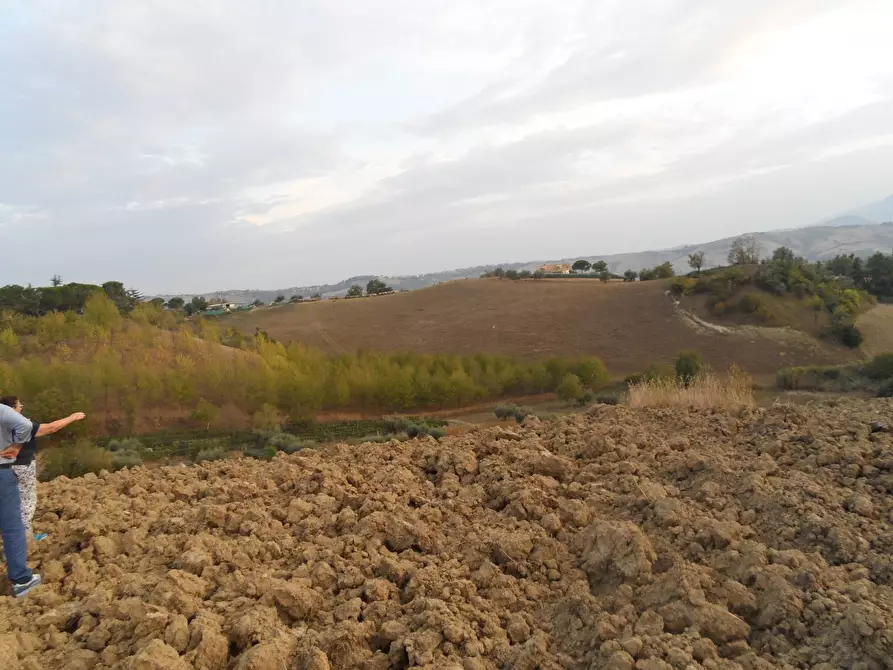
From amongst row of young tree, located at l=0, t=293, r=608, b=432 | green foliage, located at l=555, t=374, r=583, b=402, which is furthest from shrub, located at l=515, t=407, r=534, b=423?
row of young tree, located at l=0, t=293, r=608, b=432

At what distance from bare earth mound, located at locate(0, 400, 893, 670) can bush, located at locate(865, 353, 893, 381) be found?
68.4 ft

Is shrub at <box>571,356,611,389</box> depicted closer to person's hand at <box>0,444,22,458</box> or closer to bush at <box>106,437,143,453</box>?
bush at <box>106,437,143,453</box>

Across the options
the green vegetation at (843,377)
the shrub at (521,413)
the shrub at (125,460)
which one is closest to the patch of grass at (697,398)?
the shrub at (521,413)

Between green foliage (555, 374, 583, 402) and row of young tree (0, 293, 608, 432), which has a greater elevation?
row of young tree (0, 293, 608, 432)

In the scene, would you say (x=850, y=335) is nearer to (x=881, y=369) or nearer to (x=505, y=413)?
(x=881, y=369)

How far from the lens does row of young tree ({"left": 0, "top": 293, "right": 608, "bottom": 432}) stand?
19.0 m

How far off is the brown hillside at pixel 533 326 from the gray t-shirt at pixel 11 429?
33.4 metres

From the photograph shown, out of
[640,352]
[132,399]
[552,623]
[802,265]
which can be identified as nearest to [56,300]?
[132,399]

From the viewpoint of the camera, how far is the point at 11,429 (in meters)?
4.46

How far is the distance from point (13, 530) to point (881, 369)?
93.9 ft

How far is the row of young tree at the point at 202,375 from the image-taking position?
19016 mm

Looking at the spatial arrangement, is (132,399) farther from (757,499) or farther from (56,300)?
(56,300)

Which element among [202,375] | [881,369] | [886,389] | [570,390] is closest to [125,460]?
[202,375]

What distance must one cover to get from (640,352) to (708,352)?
4.28m
